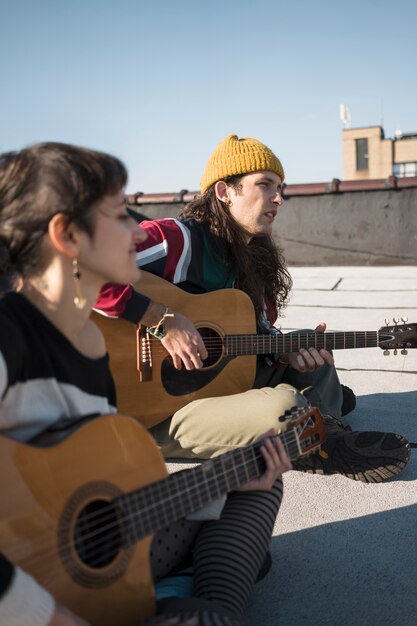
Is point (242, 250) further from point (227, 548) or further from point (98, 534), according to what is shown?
point (98, 534)

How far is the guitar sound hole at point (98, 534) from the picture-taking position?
44.4 inches

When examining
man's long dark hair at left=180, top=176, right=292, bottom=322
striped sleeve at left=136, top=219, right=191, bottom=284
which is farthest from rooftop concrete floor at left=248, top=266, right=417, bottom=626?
striped sleeve at left=136, top=219, right=191, bottom=284

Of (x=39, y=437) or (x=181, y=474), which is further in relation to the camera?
(x=181, y=474)

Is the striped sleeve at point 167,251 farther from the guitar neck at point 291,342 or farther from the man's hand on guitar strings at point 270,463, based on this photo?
the man's hand on guitar strings at point 270,463

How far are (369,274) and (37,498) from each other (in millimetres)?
8230

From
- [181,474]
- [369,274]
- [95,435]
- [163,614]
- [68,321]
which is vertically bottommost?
[369,274]

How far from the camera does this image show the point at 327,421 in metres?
2.53

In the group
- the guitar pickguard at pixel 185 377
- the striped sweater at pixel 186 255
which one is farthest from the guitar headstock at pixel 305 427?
the striped sweater at pixel 186 255

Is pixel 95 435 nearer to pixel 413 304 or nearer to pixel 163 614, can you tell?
pixel 163 614

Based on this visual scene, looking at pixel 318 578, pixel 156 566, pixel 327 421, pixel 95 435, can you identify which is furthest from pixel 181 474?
pixel 327 421

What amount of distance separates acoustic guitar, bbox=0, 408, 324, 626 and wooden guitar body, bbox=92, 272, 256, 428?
1080 mm

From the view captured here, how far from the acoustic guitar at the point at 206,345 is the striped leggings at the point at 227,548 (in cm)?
87

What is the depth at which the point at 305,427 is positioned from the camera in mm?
1596

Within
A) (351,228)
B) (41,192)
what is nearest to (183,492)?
(41,192)
